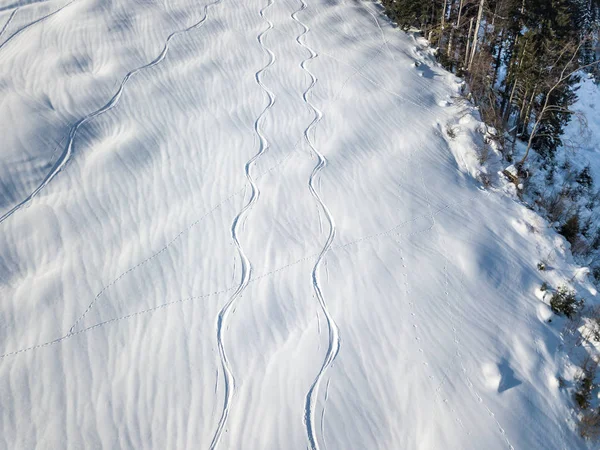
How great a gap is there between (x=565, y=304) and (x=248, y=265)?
19.2ft

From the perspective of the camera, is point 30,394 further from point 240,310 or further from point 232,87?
point 232,87

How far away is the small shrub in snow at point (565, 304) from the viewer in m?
7.21

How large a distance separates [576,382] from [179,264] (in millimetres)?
6873

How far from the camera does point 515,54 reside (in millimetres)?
13133

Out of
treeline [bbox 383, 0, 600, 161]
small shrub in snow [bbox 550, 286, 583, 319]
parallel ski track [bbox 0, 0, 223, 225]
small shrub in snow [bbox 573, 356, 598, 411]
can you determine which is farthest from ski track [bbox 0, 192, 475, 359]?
treeline [bbox 383, 0, 600, 161]

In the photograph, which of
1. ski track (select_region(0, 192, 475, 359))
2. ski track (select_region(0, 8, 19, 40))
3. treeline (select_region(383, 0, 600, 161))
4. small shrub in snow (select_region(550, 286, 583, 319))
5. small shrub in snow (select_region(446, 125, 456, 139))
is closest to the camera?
ski track (select_region(0, 192, 475, 359))

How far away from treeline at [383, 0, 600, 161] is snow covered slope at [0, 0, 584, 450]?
96.1 inches

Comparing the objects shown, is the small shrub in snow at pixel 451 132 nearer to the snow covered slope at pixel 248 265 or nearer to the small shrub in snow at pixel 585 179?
the snow covered slope at pixel 248 265

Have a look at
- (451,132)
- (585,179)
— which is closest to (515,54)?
(585,179)

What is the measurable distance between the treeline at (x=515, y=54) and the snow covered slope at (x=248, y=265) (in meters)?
2.44

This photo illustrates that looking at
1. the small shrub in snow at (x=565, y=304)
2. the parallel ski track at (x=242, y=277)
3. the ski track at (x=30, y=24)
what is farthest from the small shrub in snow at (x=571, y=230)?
the ski track at (x=30, y=24)

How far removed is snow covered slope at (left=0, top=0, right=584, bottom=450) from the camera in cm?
550

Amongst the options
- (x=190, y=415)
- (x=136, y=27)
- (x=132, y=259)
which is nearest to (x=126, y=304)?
(x=132, y=259)

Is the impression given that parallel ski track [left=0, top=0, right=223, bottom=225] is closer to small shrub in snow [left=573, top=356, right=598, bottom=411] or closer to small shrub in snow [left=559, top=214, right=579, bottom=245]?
small shrub in snow [left=573, top=356, right=598, bottom=411]
